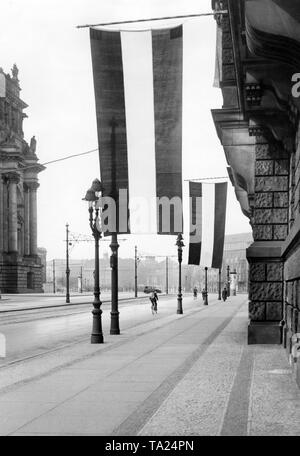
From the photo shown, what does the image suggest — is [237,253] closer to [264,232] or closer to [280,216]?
[264,232]

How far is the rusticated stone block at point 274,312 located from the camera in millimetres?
18891

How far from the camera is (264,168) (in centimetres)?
1941

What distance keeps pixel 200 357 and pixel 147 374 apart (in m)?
3.25

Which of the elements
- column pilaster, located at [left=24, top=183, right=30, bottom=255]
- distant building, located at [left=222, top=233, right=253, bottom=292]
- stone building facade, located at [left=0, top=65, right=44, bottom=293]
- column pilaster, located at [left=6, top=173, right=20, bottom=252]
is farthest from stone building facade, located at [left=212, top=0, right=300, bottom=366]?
distant building, located at [left=222, top=233, right=253, bottom=292]

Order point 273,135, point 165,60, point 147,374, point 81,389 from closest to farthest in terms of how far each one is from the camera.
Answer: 1. point 81,389
2. point 147,374
3. point 165,60
4. point 273,135

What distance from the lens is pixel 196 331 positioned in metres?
25.2

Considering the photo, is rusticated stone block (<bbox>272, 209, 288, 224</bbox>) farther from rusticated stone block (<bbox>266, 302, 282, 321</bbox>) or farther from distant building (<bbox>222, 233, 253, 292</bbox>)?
distant building (<bbox>222, 233, 253, 292</bbox>)

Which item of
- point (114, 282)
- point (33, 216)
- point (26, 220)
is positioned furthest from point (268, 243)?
point (33, 216)

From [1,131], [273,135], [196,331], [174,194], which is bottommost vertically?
[196,331]

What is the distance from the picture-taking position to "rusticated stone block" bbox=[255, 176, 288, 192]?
1927 centimetres

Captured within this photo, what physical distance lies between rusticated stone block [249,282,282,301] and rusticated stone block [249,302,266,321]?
17 centimetres

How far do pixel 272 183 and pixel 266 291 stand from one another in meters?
3.11

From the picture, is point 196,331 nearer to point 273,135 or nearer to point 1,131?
point 273,135
